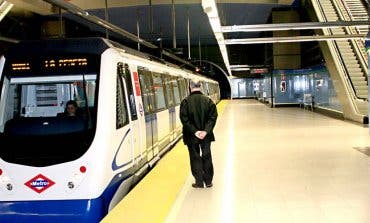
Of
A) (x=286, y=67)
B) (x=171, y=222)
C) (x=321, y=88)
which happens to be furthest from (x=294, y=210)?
(x=286, y=67)

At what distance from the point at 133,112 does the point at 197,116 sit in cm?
114

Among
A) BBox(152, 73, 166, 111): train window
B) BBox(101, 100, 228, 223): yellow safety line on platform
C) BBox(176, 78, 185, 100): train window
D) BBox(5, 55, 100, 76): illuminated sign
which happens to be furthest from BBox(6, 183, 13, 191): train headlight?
BBox(176, 78, 185, 100): train window

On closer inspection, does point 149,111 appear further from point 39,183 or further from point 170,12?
point 170,12

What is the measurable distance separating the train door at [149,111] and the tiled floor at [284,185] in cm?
Result: 119

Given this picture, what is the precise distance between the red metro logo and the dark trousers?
194 cm

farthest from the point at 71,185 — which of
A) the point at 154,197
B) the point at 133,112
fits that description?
the point at 133,112

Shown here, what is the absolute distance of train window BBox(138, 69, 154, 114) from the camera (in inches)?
328

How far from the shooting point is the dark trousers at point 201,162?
21.5 ft

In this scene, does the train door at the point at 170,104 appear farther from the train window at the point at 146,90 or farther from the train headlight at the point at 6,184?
the train headlight at the point at 6,184

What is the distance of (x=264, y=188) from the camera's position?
22.0ft

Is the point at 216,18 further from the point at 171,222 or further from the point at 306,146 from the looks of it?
the point at 171,222

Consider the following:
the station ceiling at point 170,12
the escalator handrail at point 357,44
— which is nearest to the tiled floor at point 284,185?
the escalator handrail at point 357,44

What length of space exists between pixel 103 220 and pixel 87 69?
1.94m

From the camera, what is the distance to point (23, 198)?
5.48 meters
